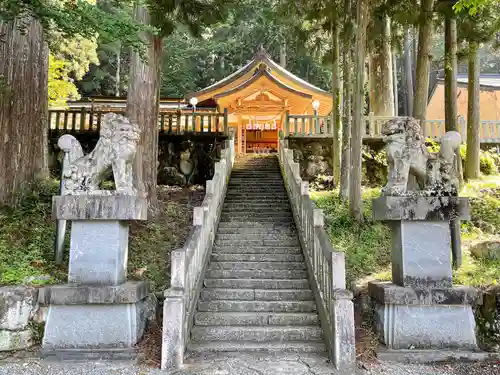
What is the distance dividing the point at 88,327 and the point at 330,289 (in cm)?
298

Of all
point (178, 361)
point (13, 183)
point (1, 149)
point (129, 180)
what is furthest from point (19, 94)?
point (178, 361)

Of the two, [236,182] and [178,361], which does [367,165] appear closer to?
[236,182]

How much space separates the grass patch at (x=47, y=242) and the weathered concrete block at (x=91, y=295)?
94 centimetres

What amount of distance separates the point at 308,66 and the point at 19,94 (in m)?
23.8

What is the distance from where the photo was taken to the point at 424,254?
4.99m

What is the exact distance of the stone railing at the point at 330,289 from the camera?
4.46 metres

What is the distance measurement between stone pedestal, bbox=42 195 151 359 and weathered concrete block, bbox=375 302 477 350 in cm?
322

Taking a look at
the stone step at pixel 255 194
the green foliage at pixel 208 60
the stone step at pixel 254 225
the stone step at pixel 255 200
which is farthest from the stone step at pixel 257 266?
the green foliage at pixel 208 60

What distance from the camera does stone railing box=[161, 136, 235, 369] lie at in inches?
175

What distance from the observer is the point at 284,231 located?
8.09 metres

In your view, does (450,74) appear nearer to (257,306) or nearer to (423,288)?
(423,288)

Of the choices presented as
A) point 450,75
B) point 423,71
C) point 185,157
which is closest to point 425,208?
point 423,71

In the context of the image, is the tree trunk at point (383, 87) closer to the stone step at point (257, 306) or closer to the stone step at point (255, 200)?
the stone step at point (255, 200)

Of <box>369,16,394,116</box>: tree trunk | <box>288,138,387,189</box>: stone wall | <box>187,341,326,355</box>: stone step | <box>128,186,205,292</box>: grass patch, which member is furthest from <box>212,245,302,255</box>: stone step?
<box>369,16,394,116</box>: tree trunk
